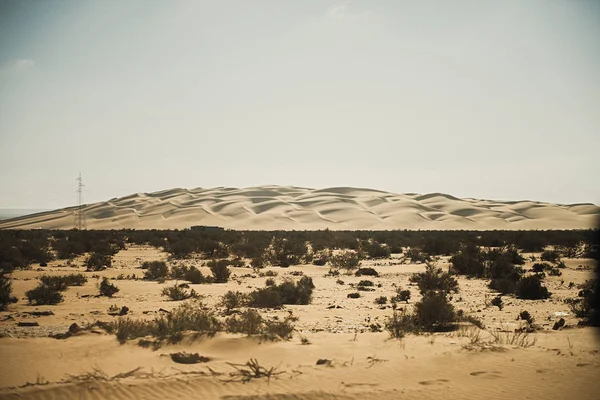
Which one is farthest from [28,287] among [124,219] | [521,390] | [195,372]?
[124,219]

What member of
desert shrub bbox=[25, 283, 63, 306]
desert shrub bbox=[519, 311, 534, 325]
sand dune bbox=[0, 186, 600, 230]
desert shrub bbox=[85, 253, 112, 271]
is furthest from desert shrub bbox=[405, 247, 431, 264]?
sand dune bbox=[0, 186, 600, 230]

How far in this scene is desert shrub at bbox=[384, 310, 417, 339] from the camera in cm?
873

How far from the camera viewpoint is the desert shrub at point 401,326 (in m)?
8.73

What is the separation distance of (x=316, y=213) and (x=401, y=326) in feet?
228

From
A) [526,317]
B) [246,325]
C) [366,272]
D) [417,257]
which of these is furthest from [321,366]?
[417,257]

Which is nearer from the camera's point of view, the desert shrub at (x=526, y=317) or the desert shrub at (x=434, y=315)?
the desert shrub at (x=434, y=315)

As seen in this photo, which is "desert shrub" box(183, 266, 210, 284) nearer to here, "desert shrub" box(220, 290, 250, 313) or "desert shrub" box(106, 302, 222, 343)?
"desert shrub" box(220, 290, 250, 313)

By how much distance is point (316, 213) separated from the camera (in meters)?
78.8

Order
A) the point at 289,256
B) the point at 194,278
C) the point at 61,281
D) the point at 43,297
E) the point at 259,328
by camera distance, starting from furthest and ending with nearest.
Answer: the point at 289,256, the point at 194,278, the point at 61,281, the point at 43,297, the point at 259,328

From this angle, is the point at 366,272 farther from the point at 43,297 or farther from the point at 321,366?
the point at 321,366

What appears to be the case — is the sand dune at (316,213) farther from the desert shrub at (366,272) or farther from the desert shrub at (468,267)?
the desert shrub at (468,267)

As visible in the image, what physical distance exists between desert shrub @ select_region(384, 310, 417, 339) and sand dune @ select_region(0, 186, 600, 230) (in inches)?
2220

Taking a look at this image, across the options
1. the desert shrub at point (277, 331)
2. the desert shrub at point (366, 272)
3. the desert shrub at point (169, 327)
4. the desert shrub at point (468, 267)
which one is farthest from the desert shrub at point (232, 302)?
the desert shrub at point (468, 267)

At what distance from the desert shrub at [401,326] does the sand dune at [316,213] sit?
185ft
